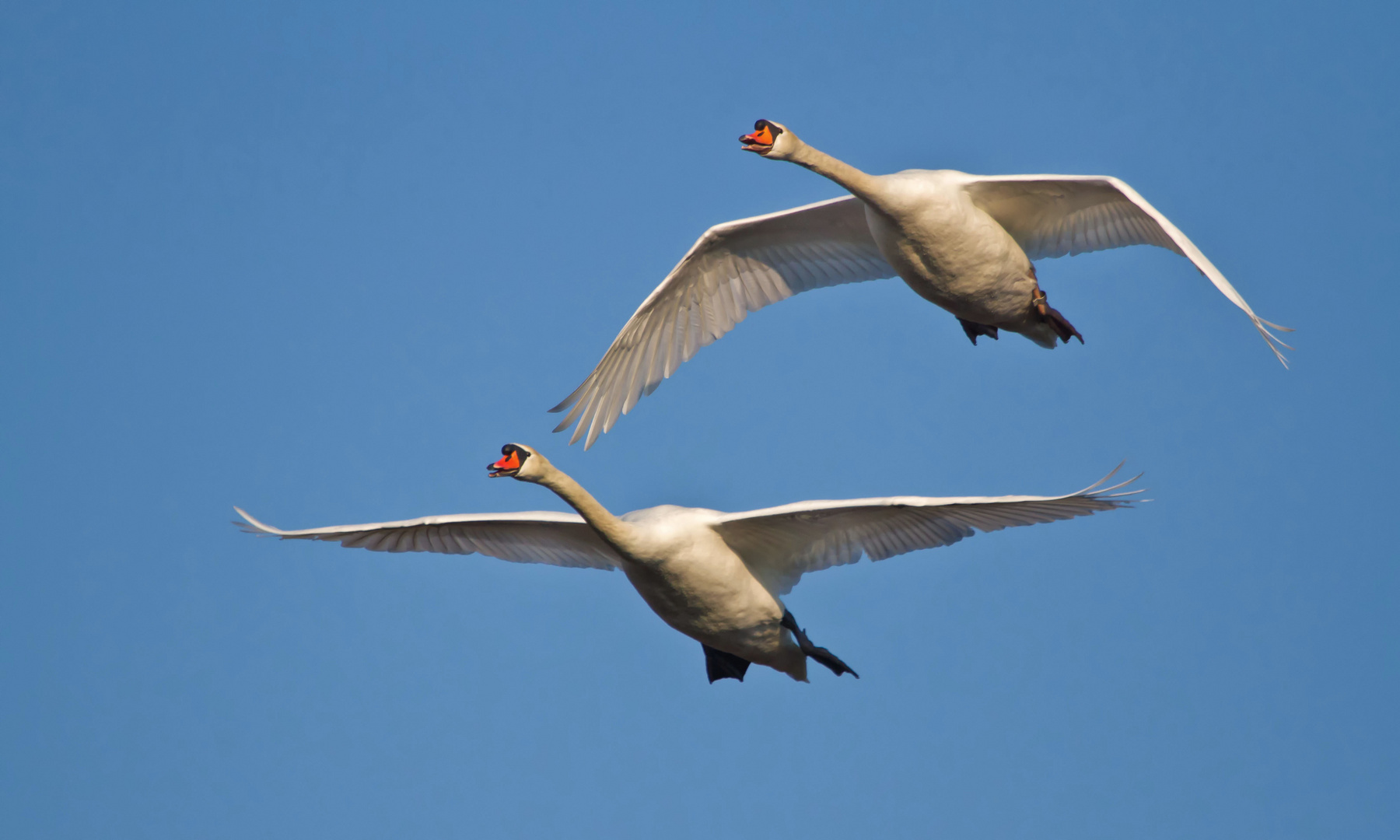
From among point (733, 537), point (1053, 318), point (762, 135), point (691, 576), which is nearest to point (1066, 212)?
point (1053, 318)

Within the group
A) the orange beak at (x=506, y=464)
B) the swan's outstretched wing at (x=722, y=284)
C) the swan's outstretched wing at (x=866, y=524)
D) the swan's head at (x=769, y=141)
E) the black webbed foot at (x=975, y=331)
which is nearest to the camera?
the swan's outstretched wing at (x=866, y=524)

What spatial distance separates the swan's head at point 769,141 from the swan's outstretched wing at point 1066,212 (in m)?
2.07

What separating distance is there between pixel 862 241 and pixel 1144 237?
135 inches

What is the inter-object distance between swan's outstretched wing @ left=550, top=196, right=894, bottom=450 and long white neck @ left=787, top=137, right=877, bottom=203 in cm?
127

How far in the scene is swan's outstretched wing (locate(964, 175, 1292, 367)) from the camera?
67.8 feet

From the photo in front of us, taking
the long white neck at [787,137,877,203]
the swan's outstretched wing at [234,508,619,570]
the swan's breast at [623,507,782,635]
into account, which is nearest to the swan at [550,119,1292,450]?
the long white neck at [787,137,877,203]

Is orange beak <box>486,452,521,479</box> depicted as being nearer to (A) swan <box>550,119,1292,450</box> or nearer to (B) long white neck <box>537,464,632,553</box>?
(B) long white neck <box>537,464,632,553</box>

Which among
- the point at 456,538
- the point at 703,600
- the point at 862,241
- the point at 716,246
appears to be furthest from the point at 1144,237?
the point at 456,538

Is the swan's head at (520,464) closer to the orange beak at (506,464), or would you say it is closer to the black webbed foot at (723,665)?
the orange beak at (506,464)

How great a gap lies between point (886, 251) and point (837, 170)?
1188 millimetres

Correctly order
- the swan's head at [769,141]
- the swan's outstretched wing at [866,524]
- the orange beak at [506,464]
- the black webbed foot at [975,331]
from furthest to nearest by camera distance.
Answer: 1. the black webbed foot at [975,331]
2. the swan's head at [769,141]
3. the orange beak at [506,464]
4. the swan's outstretched wing at [866,524]

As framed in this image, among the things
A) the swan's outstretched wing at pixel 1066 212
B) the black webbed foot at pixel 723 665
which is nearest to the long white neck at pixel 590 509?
the black webbed foot at pixel 723 665

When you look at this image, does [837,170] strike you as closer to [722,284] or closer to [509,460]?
[722,284]

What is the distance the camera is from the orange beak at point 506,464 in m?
19.6
